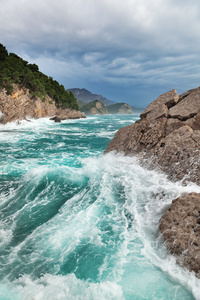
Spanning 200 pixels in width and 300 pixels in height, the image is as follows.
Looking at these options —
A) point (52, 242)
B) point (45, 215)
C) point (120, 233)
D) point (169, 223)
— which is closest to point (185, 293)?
point (169, 223)

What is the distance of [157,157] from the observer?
8914 mm

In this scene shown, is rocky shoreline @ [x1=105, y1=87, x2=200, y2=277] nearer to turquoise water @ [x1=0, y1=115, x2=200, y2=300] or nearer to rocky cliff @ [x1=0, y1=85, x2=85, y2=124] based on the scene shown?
turquoise water @ [x1=0, y1=115, x2=200, y2=300]

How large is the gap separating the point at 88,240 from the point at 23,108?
49.8 meters

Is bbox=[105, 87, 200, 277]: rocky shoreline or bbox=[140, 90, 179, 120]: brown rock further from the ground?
bbox=[140, 90, 179, 120]: brown rock

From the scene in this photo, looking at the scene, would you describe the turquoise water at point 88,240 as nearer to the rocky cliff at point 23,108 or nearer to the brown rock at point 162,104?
the brown rock at point 162,104

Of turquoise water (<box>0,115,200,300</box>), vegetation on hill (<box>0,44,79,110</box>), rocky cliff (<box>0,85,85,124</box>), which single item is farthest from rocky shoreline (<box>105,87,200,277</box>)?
vegetation on hill (<box>0,44,79,110</box>)

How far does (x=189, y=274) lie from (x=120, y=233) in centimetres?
199

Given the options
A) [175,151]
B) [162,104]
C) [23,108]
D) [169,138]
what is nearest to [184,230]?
[175,151]

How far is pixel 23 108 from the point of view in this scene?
1859 inches

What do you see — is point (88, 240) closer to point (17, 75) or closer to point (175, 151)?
point (175, 151)

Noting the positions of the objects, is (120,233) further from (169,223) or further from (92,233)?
(169,223)

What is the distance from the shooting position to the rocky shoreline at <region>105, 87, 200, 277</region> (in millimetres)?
4035

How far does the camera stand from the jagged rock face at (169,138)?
7512 millimetres

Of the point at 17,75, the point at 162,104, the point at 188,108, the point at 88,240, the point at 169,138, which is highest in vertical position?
the point at 17,75
